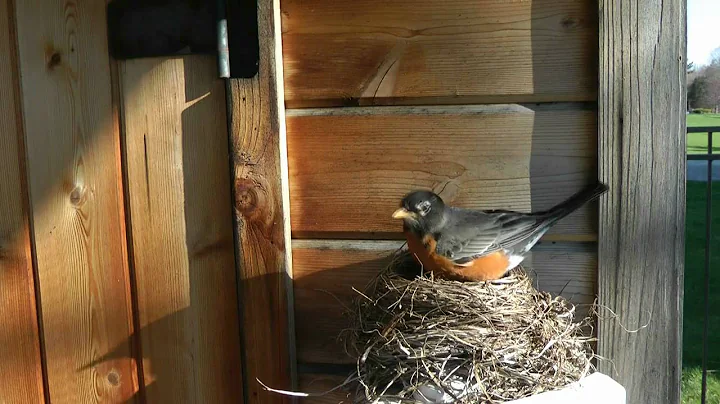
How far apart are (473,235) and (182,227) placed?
36.4 inches

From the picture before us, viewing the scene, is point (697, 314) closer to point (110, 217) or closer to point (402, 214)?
point (402, 214)

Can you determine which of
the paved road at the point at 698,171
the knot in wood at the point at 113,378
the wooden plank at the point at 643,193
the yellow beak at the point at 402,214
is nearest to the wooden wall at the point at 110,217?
the knot in wood at the point at 113,378

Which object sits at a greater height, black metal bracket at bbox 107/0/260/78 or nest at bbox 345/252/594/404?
black metal bracket at bbox 107/0/260/78

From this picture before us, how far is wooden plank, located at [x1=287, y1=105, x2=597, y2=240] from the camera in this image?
6.35ft

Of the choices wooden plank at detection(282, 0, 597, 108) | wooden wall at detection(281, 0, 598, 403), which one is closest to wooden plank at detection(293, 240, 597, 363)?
wooden wall at detection(281, 0, 598, 403)

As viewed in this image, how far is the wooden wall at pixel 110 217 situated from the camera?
215cm

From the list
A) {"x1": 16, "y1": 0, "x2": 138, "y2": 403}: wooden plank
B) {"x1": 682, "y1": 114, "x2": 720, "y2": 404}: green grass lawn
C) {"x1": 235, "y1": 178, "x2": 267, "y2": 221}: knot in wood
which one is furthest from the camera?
{"x1": 682, "y1": 114, "x2": 720, "y2": 404}: green grass lawn

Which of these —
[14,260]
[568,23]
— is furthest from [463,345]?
[14,260]

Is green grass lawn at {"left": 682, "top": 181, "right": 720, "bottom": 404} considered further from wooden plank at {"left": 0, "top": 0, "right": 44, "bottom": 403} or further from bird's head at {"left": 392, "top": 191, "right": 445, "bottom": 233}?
wooden plank at {"left": 0, "top": 0, "right": 44, "bottom": 403}

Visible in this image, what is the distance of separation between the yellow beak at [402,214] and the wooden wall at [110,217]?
0.56m

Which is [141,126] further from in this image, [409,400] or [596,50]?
[596,50]

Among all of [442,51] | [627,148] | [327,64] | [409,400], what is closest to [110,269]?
[327,64]

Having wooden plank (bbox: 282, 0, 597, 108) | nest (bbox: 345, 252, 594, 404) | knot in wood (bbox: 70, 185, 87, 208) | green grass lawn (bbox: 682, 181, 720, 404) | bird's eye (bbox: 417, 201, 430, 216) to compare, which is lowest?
green grass lawn (bbox: 682, 181, 720, 404)

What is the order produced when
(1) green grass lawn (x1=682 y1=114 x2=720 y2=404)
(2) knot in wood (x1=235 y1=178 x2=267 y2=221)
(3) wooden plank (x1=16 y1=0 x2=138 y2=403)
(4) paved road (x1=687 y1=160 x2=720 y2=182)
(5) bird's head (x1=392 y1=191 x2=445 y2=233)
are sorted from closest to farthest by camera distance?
(5) bird's head (x1=392 y1=191 x2=445 y2=233) < (2) knot in wood (x1=235 y1=178 x2=267 y2=221) < (3) wooden plank (x1=16 y1=0 x2=138 y2=403) < (1) green grass lawn (x1=682 y1=114 x2=720 y2=404) < (4) paved road (x1=687 y1=160 x2=720 y2=182)
